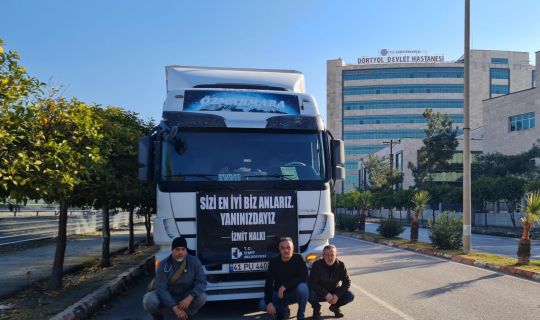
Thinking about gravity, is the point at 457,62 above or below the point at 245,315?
above

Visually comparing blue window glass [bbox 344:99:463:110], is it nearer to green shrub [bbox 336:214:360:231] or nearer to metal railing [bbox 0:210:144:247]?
green shrub [bbox 336:214:360:231]

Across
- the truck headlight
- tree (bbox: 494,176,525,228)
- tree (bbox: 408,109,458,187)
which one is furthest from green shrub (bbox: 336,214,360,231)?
the truck headlight

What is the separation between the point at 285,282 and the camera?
700 cm

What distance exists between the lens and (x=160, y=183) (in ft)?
23.4

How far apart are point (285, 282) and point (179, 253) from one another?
1.53 m

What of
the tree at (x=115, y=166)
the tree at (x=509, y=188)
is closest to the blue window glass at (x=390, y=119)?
the tree at (x=509, y=188)

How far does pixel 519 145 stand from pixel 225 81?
58343mm

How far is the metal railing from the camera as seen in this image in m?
17.9

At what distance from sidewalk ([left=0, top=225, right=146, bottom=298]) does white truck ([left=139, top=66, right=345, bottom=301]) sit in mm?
4676

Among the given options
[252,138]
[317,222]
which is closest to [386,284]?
[317,222]

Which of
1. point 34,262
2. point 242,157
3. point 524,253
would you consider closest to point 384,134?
point 524,253

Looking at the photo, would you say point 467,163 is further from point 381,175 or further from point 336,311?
point 381,175

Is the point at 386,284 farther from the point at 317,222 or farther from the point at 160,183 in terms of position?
the point at 160,183

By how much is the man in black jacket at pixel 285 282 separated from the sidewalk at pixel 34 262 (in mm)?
5475
